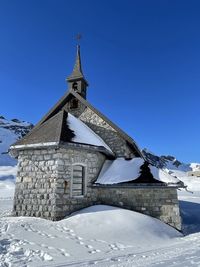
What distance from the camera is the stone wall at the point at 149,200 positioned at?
11.5 meters

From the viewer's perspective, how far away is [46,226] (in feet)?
30.5

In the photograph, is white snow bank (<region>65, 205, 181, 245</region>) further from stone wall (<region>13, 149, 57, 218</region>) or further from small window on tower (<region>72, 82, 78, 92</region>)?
small window on tower (<region>72, 82, 78, 92</region>)

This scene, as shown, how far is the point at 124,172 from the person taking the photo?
42.2 ft

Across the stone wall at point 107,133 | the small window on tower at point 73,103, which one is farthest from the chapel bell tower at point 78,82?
the stone wall at point 107,133

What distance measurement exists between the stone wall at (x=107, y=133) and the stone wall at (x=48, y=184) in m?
3.09

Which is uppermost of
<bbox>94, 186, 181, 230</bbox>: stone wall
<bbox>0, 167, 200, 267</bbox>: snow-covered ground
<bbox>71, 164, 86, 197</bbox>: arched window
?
<bbox>71, 164, 86, 197</bbox>: arched window

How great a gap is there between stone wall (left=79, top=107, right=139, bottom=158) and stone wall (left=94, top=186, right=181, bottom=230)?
9.40 ft

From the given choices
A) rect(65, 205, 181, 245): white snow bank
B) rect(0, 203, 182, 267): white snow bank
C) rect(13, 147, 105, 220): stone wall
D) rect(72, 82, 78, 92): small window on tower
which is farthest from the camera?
rect(72, 82, 78, 92): small window on tower

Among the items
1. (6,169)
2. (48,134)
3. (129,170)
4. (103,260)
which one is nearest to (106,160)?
(129,170)

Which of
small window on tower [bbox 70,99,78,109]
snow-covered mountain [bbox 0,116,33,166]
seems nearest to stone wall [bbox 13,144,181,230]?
small window on tower [bbox 70,99,78,109]

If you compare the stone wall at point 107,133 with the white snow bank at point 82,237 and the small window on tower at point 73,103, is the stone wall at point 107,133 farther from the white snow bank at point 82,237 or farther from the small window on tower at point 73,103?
the white snow bank at point 82,237

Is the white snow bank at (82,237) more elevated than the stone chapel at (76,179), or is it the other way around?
the stone chapel at (76,179)

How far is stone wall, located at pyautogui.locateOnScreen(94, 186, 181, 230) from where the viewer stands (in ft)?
37.9

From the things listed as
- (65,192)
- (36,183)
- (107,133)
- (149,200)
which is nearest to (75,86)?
(107,133)
